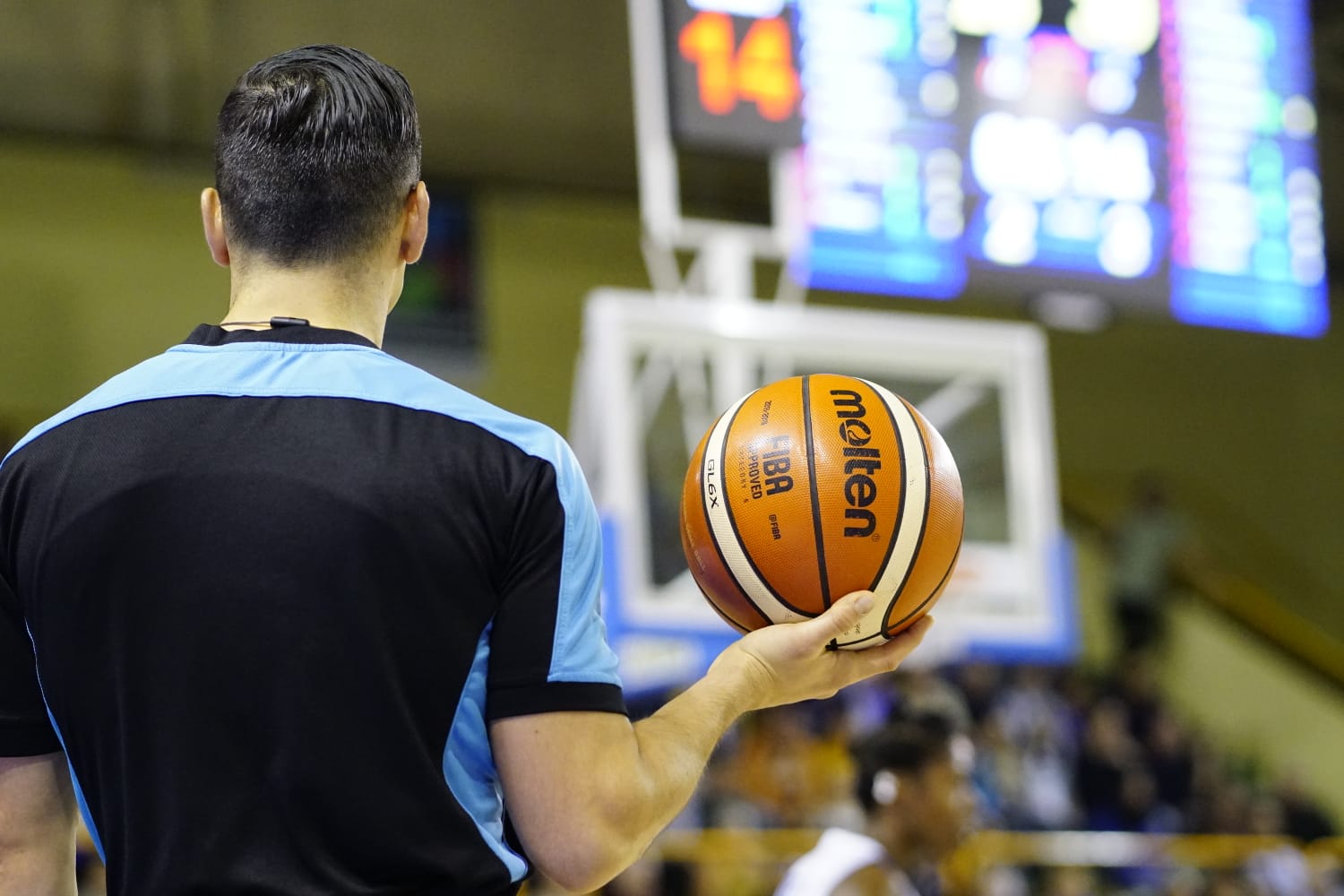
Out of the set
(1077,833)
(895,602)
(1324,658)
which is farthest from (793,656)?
(1324,658)

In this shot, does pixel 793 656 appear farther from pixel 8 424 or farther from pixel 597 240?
pixel 597 240

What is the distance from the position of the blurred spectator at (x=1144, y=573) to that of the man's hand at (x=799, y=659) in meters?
11.8

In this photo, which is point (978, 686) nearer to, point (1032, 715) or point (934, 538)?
point (1032, 715)

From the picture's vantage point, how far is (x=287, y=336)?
173cm

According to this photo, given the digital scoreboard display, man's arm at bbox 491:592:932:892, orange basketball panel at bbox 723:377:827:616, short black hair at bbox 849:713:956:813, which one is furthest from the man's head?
man's arm at bbox 491:592:932:892

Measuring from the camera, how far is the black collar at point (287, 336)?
Result: 68.2 inches

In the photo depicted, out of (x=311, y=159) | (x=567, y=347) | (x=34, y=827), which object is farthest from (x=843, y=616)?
(x=567, y=347)

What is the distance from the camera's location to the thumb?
2039 millimetres

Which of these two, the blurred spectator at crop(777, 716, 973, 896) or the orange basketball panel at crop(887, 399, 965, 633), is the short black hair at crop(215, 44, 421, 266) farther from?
the blurred spectator at crop(777, 716, 973, 896)

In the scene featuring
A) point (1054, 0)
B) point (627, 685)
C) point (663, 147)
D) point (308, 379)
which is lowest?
point (627, 685)

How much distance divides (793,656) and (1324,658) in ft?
41.1

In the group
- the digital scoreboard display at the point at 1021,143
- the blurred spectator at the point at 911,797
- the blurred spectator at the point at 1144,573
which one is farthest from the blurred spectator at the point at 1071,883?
the blurred spectator at the point at 1144,573

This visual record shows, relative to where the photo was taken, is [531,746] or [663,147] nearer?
[531,746]

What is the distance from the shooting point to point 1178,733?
38.6 feet
